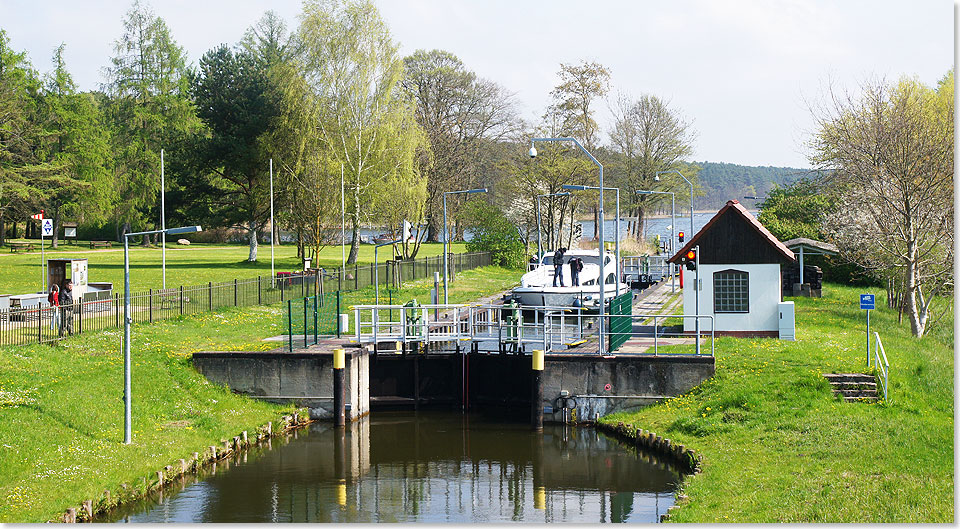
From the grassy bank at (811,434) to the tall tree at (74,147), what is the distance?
56731 mm

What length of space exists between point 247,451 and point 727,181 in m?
142

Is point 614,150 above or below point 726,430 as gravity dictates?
above

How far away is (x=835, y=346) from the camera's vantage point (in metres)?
29.1

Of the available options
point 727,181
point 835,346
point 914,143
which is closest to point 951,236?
point 914,143

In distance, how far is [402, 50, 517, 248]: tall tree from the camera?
238ft

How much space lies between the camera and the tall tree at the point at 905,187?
117 feet

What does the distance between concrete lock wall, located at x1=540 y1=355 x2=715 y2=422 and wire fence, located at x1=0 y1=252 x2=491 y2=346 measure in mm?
7613

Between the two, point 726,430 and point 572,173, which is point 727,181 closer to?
point 572,173

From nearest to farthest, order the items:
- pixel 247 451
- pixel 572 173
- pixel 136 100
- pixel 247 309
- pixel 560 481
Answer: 1. pixel 560 481
2. pixel 247 451
3. pixel 247 309
4. pixel 572 173
5. pixel 136 100

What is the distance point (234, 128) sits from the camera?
6259 cm

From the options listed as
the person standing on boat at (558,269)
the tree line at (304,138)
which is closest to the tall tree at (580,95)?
the tree line at (304,138)

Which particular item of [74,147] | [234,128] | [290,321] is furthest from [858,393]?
[74,147]

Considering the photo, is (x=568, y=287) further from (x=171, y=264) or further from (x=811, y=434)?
(x=171, y=264)

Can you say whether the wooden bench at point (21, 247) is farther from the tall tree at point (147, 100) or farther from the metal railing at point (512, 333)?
the metal railing at point (512, 333)
